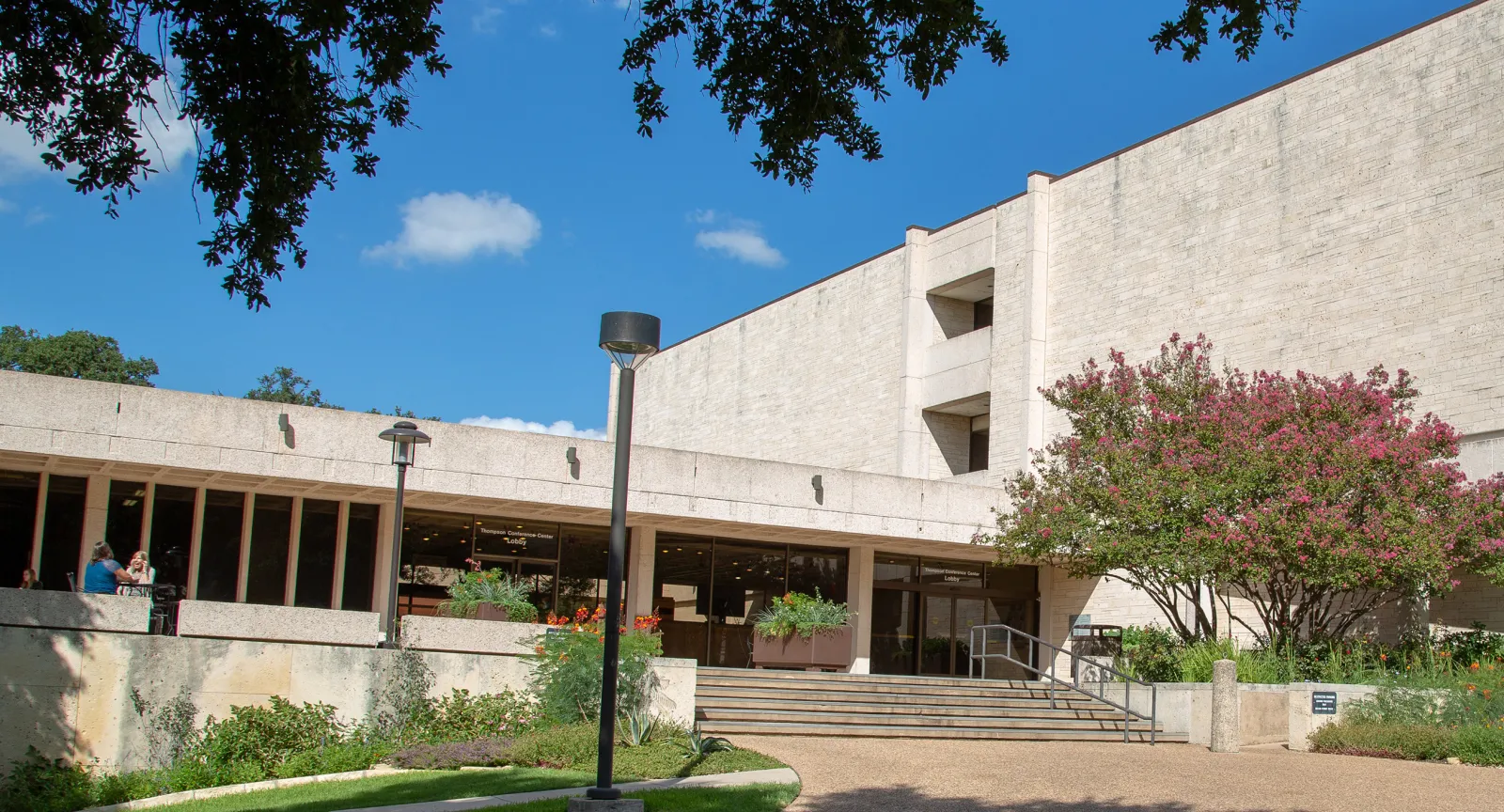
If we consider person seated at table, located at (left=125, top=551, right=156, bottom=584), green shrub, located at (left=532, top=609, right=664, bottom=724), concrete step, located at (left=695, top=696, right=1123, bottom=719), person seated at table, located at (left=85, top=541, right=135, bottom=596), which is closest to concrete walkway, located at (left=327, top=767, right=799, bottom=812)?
green shrub, located at (left=532, top=609, right=664, bottom=724)

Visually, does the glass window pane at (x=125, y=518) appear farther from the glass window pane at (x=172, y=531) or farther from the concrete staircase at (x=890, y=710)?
the concrete staircase at (x=890, y=710)

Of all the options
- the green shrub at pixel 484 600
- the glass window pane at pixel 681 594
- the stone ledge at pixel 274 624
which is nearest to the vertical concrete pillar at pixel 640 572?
the glass window pane at pixel 681 594

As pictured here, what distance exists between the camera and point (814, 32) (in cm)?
787

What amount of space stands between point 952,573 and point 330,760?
1473 cm

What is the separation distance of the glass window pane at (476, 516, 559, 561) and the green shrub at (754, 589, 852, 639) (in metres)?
4.03

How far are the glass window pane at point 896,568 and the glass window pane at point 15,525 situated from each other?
1384 centimetres

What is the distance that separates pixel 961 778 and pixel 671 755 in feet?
9.22

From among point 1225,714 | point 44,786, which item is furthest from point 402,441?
point 1225,714

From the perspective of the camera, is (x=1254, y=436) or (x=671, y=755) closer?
(x=671, y=755)

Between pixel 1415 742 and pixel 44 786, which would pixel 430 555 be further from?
pixel 1415 742

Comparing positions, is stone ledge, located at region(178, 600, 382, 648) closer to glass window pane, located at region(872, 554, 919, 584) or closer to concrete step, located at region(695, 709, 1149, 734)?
concrete step, located at region(695, 709, 1149, 734)

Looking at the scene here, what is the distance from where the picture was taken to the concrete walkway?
10.2 meters

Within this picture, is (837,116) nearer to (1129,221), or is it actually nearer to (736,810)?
(736,810)

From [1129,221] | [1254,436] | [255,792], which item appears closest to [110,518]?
[255,792]
